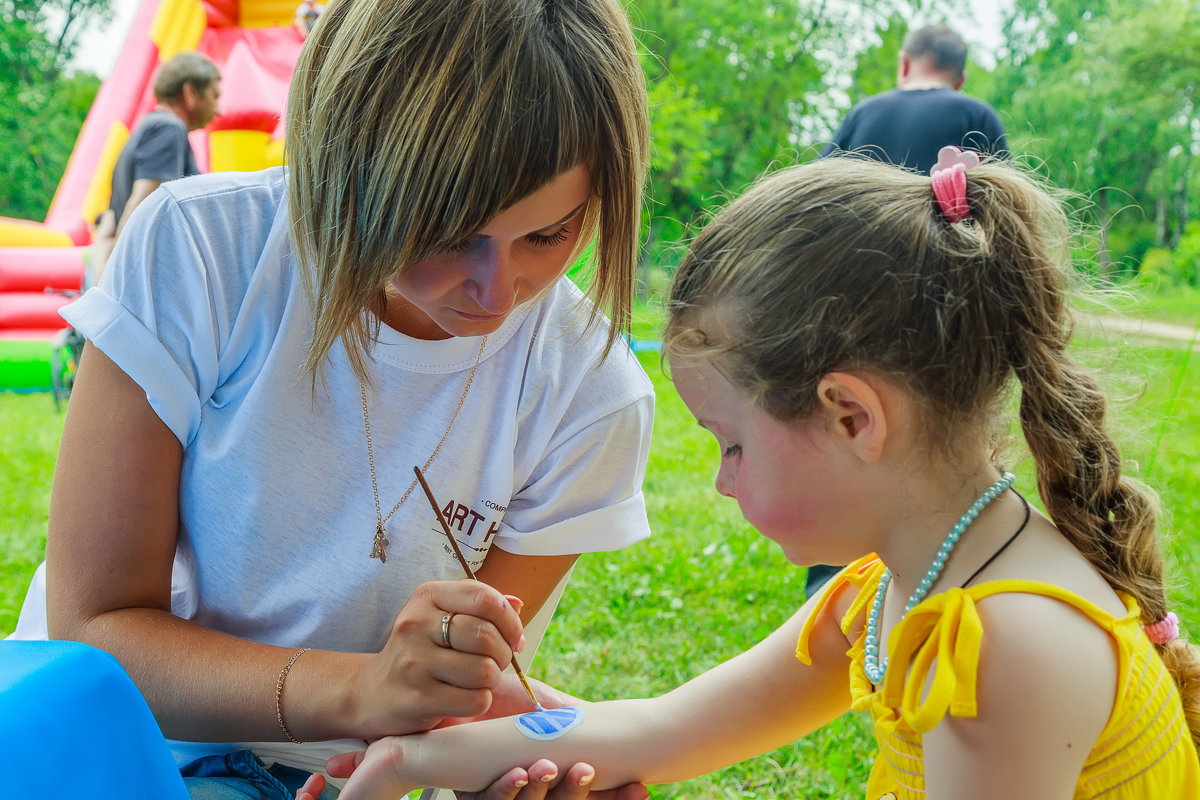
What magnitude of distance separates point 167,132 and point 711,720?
4254 mm

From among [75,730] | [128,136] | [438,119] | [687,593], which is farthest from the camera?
[128,136]

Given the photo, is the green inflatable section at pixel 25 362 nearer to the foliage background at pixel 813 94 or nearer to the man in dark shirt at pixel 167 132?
the man in dark shirt at pixel 167 132

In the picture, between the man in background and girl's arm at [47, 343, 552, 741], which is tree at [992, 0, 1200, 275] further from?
girl's arm at [47, 343, 552, 741]

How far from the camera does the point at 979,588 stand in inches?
36.1

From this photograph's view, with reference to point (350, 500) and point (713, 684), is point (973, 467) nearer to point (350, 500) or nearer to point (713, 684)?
point (713, 684)

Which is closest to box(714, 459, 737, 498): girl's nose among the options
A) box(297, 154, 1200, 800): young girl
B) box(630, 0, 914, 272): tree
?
box(297, 154, 1200, 800): young girl

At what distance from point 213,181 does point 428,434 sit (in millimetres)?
367

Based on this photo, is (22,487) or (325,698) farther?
(22,487)

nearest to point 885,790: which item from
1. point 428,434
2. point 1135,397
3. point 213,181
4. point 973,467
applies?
point 973,467

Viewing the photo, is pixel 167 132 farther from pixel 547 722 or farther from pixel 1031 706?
pixel 1031 706

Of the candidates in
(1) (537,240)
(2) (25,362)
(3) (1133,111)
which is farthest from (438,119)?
(3) (1133,111)

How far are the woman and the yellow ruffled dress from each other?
0.35 m

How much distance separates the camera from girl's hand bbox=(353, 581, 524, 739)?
99 cm

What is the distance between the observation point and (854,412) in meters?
0.97
